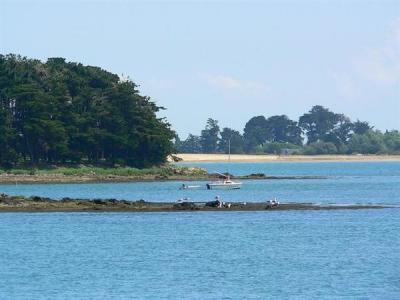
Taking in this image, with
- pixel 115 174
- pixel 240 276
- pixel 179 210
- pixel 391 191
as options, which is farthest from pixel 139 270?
pixel 115 174

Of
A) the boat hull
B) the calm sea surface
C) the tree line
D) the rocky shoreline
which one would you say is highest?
the tree line

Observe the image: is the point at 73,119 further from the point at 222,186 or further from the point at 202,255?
the point at 202,255

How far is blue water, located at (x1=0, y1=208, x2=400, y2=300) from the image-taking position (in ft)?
150

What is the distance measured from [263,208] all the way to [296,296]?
119ft

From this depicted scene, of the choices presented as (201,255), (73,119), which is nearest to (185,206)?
(201,255)

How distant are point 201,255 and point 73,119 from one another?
77654 millimetres

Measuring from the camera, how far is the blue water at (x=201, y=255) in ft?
150

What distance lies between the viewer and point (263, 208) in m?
80.4

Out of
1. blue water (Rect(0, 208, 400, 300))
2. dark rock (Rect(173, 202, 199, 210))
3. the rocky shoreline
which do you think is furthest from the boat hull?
blue water (Rect(0, 208, 400, 300))

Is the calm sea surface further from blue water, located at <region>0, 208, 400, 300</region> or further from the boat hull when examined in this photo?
the boat hull

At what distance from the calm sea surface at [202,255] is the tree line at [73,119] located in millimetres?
50040

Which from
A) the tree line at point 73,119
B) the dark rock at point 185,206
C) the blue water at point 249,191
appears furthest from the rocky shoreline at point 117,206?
the tree line at point 73,119

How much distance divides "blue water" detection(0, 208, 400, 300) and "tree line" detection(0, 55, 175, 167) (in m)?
50.3

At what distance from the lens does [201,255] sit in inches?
2226
